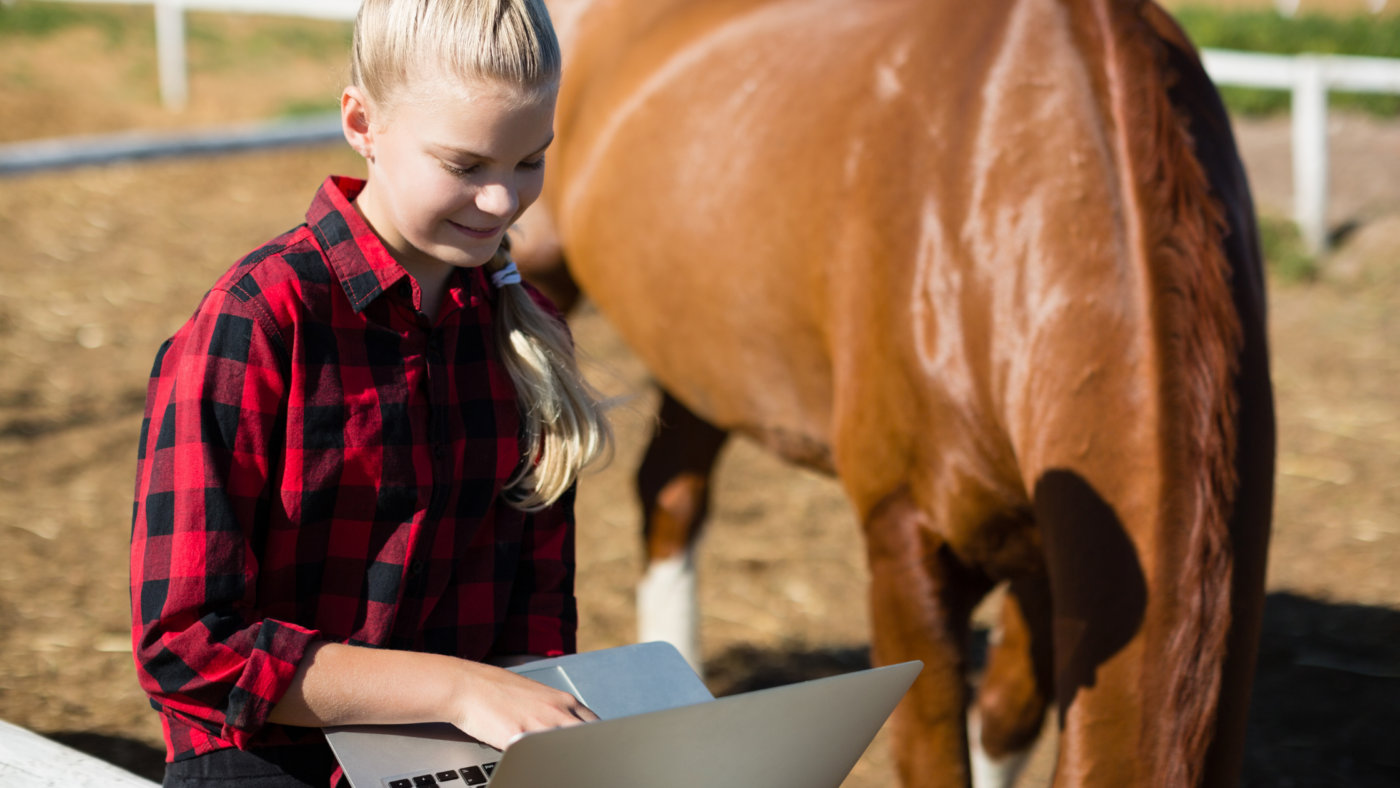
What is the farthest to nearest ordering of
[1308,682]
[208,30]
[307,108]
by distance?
[208,30], [307,108], [1308,682]

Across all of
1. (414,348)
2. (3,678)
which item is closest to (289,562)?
(414,348)

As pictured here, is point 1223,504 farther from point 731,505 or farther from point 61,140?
point 61,140

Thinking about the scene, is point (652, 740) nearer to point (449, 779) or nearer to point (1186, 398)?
point (449, 779)

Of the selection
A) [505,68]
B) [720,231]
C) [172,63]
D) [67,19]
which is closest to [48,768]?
[505,68]

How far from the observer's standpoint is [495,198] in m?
1.05

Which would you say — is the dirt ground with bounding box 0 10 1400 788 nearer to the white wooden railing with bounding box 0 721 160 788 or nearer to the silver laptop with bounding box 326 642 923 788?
the silver laptop with bounding box 326 642 923 788

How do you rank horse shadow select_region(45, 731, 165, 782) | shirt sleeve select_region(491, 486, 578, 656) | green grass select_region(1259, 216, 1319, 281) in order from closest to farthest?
shirt sleeve select_region(491, 486, 578, 656) → horse shadow select_region(45, 731, 165, 782) → green grass select_region(1259, 216, 1319, 281)

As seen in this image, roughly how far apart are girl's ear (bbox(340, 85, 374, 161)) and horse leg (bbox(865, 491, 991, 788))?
117cm

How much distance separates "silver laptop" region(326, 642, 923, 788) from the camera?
0.85m

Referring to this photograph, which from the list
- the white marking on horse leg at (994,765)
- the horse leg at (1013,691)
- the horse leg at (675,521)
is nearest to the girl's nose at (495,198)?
the horse leg at (1013,691)

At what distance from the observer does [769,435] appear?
2625mm

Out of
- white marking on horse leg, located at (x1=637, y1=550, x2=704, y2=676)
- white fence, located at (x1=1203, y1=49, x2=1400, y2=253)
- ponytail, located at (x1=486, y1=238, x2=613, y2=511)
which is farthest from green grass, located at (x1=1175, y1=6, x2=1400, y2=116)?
ponytail, located at (x1=486, y1=238, x2=613, y2=511)

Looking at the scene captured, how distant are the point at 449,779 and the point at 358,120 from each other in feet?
1.97

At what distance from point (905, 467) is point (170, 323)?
12.8 ft
